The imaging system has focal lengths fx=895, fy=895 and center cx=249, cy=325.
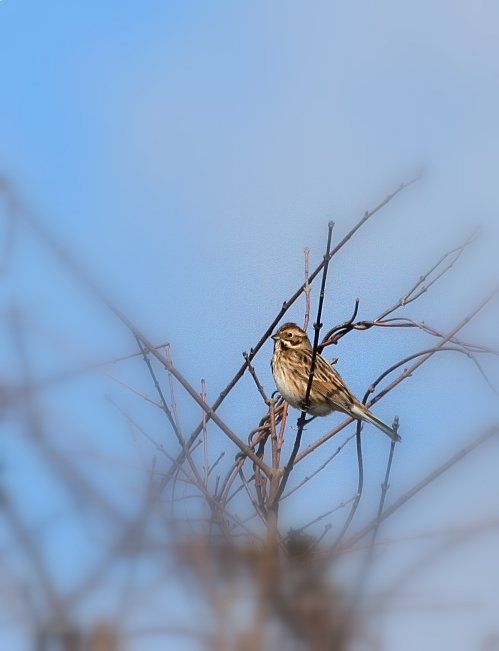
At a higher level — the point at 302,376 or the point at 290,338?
the point at 290,338

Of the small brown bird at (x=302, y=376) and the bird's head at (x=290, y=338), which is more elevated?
the bird's head at (x=290, y=338)

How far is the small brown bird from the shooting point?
584 cm

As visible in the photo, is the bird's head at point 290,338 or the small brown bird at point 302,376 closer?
the small brown bird at point 302,376

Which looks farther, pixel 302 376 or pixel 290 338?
pixel 290 338

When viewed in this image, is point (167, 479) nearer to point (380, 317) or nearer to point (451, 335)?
point (451, 335)

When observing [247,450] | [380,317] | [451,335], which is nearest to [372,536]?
[247,450]

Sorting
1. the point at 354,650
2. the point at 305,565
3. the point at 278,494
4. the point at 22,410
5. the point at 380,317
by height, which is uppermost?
the point at 380,317

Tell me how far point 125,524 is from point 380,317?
2332 mm

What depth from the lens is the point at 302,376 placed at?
20.5 ft

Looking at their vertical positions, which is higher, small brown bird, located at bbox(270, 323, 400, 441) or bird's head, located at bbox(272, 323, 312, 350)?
bird's head, located at bbox(272, 323, 312, 350)

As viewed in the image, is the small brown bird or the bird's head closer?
the small brown bird

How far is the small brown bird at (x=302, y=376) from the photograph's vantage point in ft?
19.1

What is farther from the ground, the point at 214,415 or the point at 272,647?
the point at 214,415

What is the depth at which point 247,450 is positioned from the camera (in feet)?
7.61
